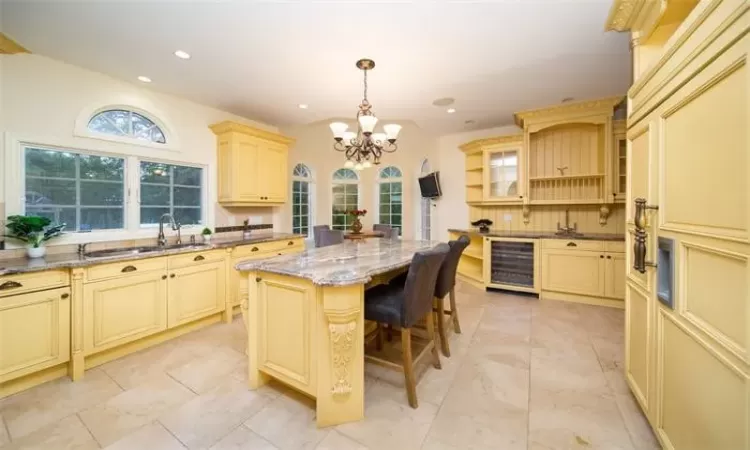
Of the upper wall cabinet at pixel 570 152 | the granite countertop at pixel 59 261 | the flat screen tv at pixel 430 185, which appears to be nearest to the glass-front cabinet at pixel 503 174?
the upper wall cabinet at pixel 570 152

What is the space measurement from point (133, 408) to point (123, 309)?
965 mm

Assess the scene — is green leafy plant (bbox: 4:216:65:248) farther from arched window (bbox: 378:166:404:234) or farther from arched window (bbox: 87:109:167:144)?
arched window (bbox: 378:166:404:234)

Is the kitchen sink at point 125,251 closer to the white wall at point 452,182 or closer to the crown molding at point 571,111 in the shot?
the white wall at point 452,182

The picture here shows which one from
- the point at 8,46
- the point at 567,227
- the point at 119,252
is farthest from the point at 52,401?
the point at 567,227

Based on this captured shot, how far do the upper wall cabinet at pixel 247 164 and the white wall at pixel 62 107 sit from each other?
344 millimetres

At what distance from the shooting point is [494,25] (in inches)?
85.4

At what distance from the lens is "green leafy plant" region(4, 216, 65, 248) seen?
228 cm

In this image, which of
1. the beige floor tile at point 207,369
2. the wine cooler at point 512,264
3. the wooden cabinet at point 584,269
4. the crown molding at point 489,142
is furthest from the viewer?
the crown molding at point 489,142

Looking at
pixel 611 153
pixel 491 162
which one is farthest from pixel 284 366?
pixel 611 153

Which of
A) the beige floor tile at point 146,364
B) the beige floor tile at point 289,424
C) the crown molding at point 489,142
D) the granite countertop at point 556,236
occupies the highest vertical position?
the crown molding at point 489,142

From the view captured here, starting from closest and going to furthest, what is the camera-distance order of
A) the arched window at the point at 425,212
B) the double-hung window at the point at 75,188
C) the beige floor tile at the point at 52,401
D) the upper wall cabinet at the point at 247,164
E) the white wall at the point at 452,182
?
1. the beige floor tile at the point at 52,401
2. the double-hung window at the point at 75,188
3. the upper wall cabinet at the point at 247,164
4. the white wall at the point at 452,182
5. the arched window at the point at 425,212

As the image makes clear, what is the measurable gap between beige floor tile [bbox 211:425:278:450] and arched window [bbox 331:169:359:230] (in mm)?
4663

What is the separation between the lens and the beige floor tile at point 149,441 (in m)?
1.54

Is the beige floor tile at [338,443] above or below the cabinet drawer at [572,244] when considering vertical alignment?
below
